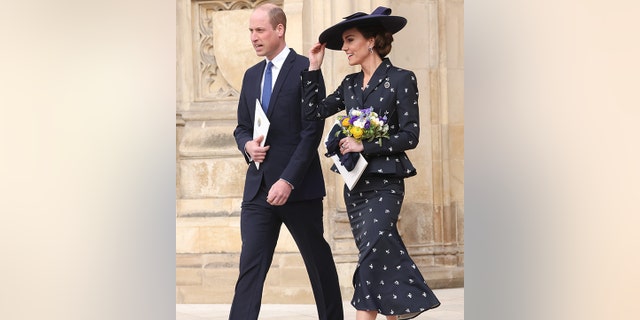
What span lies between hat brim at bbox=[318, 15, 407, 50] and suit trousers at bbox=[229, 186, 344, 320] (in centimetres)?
86

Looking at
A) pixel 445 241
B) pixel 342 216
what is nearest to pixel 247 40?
pixel 342 216

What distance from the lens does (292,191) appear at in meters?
5.73

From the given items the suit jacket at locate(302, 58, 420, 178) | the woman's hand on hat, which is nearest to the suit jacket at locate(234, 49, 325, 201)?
the woman's hand on hat

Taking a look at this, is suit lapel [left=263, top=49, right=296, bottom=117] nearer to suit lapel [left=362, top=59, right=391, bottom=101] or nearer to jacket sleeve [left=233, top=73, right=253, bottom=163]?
jacket sleeve [left=233, top=73, right=253, bottom=163]

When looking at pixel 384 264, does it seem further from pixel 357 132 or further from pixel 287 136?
pixel 287 136

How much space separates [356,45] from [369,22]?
0.44 ft

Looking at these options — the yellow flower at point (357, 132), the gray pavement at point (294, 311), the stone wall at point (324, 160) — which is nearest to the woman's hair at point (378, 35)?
the yellow flower at point (357, 132)

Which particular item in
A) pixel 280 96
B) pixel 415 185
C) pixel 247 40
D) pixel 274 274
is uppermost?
pixel 247 40

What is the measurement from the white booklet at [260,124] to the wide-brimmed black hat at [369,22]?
488 millimetres

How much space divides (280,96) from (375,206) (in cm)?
87

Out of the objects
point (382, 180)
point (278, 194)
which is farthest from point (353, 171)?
point (278, 194)
